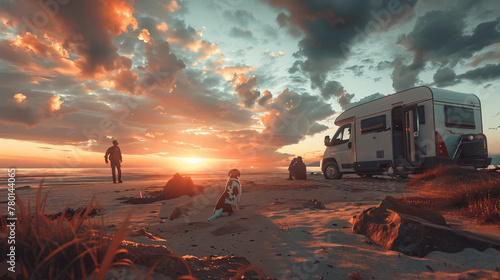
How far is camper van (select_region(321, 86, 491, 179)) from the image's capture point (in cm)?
918

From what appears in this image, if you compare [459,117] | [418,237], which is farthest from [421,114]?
[418,237]

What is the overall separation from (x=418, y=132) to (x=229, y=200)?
27.7ft

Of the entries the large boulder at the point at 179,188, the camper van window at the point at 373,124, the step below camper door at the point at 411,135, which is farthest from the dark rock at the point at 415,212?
the camper van window at the point at 373,124

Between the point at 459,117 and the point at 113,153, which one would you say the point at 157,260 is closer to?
the point at 459,117

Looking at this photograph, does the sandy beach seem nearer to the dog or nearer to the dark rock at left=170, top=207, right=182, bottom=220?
the dark rock at left=170, top=207, right=182, bottom=220

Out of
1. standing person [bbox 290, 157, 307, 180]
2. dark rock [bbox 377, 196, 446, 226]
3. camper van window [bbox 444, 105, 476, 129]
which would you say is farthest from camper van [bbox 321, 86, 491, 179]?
dark rock [bbox 377, 196, 446, 226]

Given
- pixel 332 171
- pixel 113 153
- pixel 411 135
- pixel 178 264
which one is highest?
Result: pixel 411 135

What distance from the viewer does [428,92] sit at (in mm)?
9273

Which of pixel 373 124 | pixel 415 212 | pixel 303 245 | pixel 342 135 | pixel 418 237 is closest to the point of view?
pixel 418 237

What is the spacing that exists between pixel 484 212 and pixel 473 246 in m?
1.64

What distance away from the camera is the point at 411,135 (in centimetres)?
979

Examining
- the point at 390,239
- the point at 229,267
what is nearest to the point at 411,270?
the point at 390,239

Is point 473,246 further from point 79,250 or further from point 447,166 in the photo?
point 447,166

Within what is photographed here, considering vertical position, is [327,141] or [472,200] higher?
[327,141]
